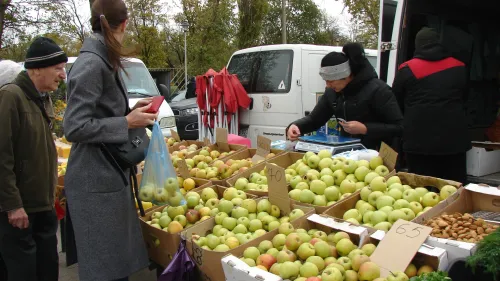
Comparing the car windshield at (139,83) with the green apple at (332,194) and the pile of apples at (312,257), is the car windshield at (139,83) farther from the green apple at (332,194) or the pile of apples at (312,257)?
the pile of apples at (312,257)

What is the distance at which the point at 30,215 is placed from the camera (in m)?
2.94

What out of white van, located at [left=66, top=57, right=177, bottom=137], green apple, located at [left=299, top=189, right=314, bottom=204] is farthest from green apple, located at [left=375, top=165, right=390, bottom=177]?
white van, located at [left=66, top=57, right=177, bottom=137]

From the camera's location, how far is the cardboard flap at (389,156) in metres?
3.09

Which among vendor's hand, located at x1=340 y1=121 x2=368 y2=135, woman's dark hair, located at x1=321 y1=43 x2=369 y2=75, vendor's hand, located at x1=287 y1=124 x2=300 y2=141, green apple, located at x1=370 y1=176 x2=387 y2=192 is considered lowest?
green apple, located at x1=370 y1=176 x2=387 y2=192

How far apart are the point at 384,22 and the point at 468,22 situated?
1.74 meters

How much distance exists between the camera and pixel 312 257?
221 centimetres

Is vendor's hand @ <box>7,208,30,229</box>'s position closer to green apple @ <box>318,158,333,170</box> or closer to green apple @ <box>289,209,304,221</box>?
green apple @ <box>289,209,304,221</box>

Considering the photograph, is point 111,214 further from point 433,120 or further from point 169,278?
point 433,120

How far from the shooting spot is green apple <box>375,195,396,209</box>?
2.59m

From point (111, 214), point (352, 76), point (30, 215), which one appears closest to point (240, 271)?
point (111, 214)

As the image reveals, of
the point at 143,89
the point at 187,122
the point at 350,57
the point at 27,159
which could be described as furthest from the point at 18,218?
the point at 187,122

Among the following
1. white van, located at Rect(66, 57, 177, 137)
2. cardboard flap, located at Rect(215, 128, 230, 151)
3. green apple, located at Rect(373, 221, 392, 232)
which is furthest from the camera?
white van, located at Rect(66, 57, 177, 137)

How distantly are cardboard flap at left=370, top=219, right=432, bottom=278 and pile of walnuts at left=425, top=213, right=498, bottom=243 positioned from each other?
11 cm

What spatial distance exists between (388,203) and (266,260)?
2.71 feet
